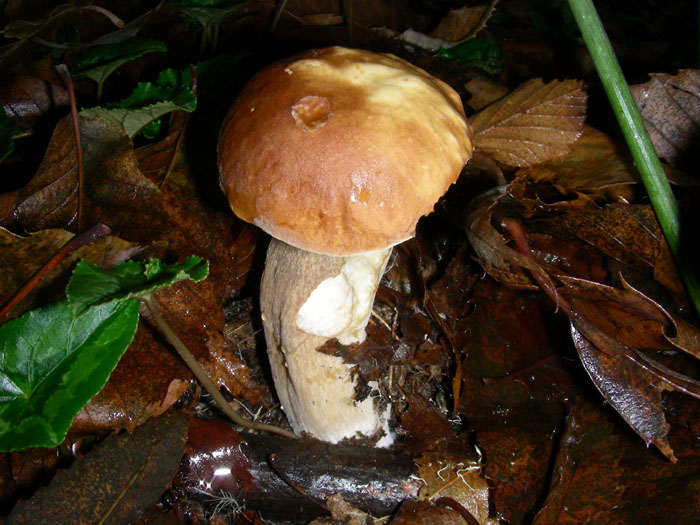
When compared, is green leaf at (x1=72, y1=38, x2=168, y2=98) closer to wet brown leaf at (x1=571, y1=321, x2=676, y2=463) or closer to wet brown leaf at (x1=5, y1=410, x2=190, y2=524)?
wet brown leaf at (x1=5, y1=410, x2=190, y2=524)

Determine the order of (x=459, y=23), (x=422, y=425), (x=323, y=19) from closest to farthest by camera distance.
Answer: (x=422, y=425)
(x=323, y=19)
(x=459, y=23)

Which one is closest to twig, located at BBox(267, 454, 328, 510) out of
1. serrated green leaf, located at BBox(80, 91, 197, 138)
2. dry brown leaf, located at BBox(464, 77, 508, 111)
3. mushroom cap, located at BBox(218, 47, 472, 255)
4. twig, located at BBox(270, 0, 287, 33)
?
mushroom cap, located at BBox(218, 47, 472, 255)

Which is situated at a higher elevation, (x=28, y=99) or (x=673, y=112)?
(x=28, y=99)

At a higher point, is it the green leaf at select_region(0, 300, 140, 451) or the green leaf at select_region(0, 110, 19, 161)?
the green leaf at select_region(0, 110, 19, 161)

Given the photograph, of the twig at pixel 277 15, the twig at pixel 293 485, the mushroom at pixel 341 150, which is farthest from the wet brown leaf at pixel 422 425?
the twig at pixel 277 15

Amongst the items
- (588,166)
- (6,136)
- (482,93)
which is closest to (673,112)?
(588,166)

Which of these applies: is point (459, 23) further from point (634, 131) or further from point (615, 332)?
point (615, 332)

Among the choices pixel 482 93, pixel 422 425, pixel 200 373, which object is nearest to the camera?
pixel 200 373
